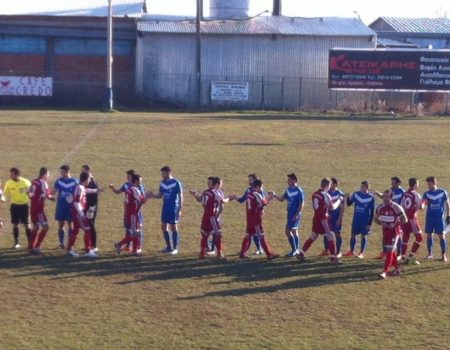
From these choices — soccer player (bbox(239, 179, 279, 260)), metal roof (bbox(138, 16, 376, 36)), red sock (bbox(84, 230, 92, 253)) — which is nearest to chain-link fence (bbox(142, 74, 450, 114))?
metal roof (bbox(138, 16, 376, 36))

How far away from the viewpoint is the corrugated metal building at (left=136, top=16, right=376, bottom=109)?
5675cm

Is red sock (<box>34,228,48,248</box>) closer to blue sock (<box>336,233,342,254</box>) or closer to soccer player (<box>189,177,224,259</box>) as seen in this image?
soccer player (<box>189,177,224,259</box>)

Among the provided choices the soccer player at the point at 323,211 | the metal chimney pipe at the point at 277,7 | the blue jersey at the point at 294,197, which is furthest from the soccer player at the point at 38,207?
the metal chimney pipe at the point at 277,7

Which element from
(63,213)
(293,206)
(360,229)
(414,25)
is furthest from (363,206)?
(414,25)

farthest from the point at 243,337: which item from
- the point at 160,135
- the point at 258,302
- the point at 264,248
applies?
the point at 160,135

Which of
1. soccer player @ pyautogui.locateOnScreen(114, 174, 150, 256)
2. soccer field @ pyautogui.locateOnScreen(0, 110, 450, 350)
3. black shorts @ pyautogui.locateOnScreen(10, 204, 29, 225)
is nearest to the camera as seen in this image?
soccer field @ pyautogui.locateOnScreen(0, 110, 450, 350)

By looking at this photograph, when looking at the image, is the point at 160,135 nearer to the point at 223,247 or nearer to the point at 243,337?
the point at 223,247

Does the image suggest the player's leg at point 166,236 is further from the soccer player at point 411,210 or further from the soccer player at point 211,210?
the soccer player at point 411,210

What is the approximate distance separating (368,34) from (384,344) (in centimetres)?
4377

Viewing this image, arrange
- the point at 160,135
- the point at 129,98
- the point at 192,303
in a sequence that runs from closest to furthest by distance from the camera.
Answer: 1. the point at 192,303
2. the point at 160,135
3. the point at 129,98

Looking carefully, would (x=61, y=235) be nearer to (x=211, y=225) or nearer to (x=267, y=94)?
(x=211, y=225)

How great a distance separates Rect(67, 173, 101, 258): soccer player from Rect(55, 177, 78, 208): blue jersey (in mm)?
190

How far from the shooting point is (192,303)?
18344 mm

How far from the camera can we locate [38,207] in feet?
69.3
